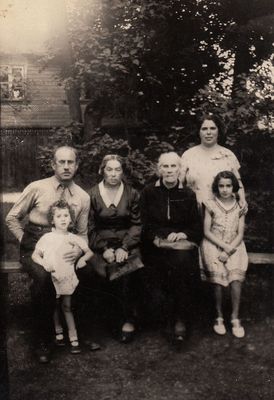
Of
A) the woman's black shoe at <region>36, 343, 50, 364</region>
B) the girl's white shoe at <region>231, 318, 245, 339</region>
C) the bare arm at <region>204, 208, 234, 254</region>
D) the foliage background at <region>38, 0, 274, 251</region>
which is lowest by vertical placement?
the woman's black shoe at <region>36, 343, 50, 364</region>

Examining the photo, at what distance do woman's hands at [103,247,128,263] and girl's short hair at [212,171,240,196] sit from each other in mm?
896

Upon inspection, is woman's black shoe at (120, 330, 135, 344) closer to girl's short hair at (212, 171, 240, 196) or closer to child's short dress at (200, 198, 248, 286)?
child's short dress at (200, 198, 248, 286)

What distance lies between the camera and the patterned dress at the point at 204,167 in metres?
4.19

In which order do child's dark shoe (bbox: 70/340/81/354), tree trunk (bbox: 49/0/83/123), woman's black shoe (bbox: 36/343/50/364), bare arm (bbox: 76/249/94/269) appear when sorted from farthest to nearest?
tree trunk (bbox: 49/0/83/123), bare arm (bbox: 76/249/94/269), child's dark shoe (bbox: 70/340/81/354), woman's black shoe (bbox: 36/343/50/364)

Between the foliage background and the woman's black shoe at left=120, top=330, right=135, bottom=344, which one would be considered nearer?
the woman's black shoe at left=120, top=330, right=135, bottom=344

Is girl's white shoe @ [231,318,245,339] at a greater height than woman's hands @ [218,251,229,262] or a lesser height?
lesser

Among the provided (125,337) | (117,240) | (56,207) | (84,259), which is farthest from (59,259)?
(125,337)

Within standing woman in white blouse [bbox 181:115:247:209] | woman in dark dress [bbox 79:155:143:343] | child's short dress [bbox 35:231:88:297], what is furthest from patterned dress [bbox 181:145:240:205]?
child's short dress [bbox 35:231:88:297]

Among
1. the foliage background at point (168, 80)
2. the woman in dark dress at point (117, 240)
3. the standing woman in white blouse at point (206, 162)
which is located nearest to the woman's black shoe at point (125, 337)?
the woman in dark dress at point (117, 240)

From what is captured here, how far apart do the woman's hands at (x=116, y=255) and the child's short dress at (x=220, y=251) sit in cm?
67

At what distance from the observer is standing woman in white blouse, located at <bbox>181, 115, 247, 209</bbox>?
4.15 m

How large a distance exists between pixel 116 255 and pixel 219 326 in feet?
3.13

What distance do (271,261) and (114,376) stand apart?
1.73m

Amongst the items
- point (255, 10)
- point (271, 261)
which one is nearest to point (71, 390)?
point (271, 261)
